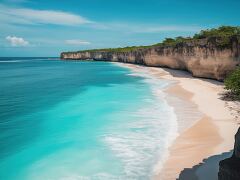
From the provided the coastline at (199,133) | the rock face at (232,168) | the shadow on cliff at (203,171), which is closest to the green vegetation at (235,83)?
the coastline at (199,133)

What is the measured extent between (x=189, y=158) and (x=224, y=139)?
7.35 ft

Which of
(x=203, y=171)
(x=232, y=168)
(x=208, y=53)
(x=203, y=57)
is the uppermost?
(x=208, y=53)

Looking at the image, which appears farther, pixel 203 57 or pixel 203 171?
pixel 203 57

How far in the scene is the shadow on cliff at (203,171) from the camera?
753 cm

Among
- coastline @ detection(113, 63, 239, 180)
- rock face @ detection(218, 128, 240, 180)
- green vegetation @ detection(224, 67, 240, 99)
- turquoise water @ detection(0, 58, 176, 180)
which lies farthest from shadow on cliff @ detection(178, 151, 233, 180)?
green vegetation @ detection(224, 67, 240, 99)

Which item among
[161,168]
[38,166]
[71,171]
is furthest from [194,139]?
[38,166]

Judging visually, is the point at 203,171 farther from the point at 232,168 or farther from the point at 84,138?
the point at 84,138

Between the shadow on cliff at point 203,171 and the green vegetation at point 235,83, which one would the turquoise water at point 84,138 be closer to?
the shadow on cliff at point 203,171

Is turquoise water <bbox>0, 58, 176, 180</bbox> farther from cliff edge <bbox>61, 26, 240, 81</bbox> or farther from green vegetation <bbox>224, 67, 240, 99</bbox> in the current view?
cliff edge <bbox>61, 26, 240, 81</bbox>

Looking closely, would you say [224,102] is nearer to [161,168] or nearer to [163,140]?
[163,140]

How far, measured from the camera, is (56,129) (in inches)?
563

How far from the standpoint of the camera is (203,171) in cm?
787

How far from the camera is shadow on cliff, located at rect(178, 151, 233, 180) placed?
297 inches

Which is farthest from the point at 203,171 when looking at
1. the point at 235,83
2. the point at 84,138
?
the point at 235,83
